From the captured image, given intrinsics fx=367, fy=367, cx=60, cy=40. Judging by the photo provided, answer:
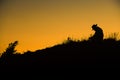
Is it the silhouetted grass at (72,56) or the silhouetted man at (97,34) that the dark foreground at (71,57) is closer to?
the silhouetted grass at (72,56)

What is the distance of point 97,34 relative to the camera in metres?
22.0

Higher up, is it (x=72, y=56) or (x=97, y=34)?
(x=97, y=34)

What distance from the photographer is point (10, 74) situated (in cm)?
2028

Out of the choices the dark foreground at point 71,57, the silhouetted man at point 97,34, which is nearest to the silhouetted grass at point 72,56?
the dark foreground at point 71,57

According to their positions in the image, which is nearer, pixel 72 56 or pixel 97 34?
pixel 72 56

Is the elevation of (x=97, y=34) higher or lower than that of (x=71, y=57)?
higher

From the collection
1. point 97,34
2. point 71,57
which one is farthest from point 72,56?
point 97,34

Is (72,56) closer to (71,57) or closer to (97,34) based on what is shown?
(71,57)

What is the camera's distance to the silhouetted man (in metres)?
21.1

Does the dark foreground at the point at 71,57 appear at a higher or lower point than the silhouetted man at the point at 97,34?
lower

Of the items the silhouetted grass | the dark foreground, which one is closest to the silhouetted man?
the silhouetted grass

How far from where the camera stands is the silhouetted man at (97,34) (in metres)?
21.1

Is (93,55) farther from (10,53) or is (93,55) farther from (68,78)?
(10,53)

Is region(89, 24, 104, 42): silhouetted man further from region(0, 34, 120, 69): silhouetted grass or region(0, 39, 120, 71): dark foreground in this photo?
region(0, 39, 120, 71): dark foreground
